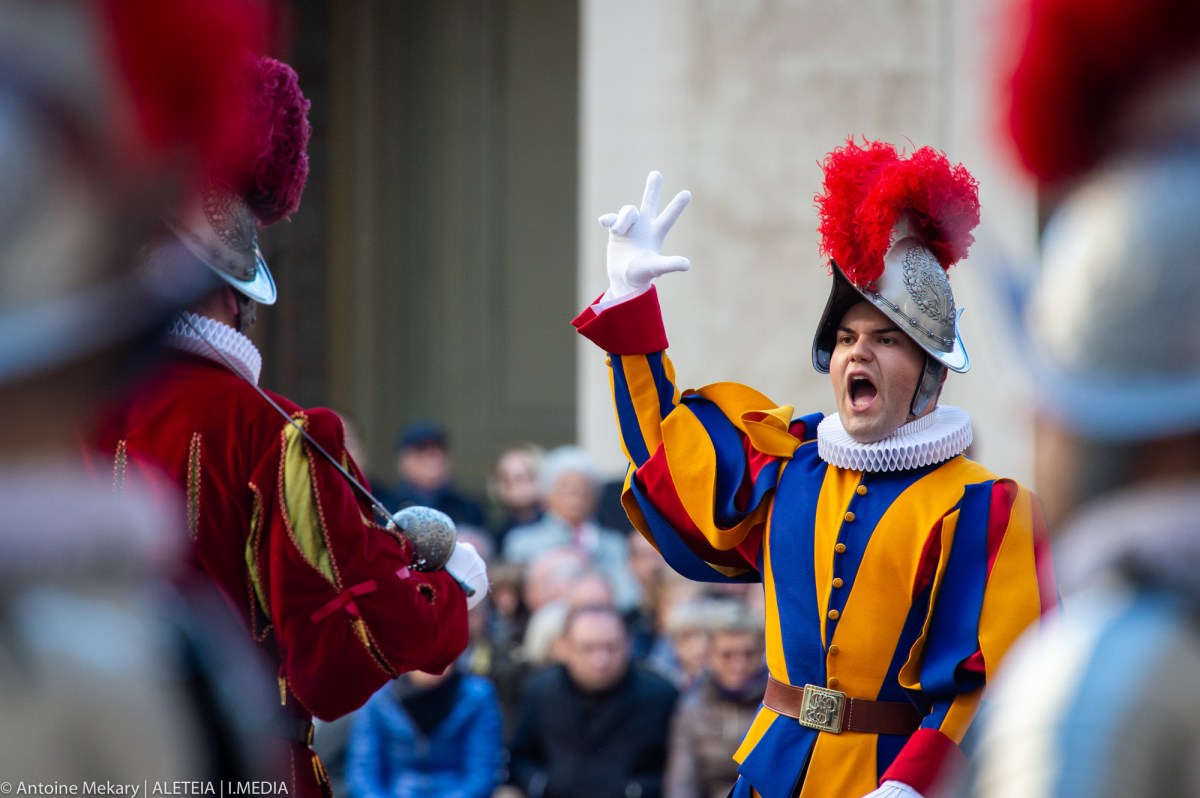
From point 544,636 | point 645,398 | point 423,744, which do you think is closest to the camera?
point 645,398

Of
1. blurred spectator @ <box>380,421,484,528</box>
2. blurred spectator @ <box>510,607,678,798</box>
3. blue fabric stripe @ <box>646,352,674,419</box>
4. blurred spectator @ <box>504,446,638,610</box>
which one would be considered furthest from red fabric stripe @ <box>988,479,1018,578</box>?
blurred spectator @ <box>380,421,484,528</box>

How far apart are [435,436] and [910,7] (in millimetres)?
3052

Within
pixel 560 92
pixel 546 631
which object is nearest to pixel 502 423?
pixel 560 92

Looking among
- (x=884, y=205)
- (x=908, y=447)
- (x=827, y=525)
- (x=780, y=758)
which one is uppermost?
(x=884, y=205)

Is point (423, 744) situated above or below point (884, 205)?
below

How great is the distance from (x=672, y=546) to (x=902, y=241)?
788 mm

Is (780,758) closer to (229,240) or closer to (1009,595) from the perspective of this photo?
(1009,595)

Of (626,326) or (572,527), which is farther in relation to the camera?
(572,527)

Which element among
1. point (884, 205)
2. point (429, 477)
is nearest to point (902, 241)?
point (884, 205)

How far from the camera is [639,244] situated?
355 centimetres

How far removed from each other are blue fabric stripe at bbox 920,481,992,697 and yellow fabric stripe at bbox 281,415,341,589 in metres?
1.11

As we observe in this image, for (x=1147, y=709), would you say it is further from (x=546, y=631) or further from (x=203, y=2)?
(x=546, y=631)

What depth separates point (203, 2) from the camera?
4.58ft

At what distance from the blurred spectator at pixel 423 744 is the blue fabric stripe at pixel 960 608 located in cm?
247
